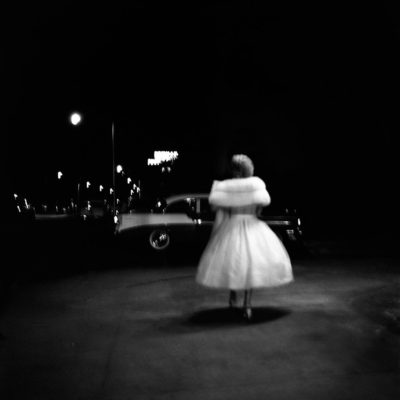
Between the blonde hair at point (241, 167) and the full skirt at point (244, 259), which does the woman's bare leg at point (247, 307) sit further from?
the blonde hair at point (241, 167)

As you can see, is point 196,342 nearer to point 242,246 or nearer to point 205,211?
point 242,246

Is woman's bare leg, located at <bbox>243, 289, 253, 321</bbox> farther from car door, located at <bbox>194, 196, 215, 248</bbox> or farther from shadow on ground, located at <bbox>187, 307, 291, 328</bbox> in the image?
car door, located at <bbox>194, 196, 215, 248</bbox>

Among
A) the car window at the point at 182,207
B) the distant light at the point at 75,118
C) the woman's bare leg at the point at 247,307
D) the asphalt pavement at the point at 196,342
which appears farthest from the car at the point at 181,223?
the distant light at the point at 75,118

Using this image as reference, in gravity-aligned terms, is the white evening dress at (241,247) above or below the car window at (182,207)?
below

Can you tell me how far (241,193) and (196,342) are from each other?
2.05 m

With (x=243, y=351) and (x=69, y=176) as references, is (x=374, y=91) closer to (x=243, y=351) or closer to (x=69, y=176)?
(x=243, y=351)

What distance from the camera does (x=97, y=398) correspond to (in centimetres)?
474

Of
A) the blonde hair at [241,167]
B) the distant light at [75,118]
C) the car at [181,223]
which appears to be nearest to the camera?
the blonde hair at [241,167]

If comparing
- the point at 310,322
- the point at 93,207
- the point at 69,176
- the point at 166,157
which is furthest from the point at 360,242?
the point at 166,157

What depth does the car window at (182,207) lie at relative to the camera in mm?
16156

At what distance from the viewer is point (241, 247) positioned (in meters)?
7.45

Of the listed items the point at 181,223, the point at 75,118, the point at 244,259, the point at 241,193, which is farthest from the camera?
the point at 75,118

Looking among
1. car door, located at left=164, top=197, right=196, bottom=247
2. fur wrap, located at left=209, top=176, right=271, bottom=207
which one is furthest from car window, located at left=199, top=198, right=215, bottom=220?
fur wrap, located at left=209, top=176, right=271, bottom=207

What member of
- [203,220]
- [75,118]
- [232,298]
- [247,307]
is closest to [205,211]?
[203,220]
